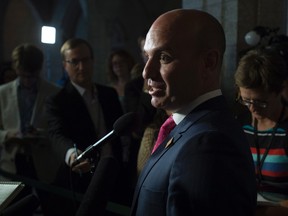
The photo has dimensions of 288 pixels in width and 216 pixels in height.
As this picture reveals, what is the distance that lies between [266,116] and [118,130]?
0.84 m

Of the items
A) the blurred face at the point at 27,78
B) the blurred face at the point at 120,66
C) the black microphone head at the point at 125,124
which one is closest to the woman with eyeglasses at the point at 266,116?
the black microphone head at the point at 125,124

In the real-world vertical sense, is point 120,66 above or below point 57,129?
above

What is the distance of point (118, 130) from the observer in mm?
1321

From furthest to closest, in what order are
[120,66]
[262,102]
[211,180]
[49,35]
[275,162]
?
[49,35] < [120,66] < [262,102] < [275,162] < [211,180]

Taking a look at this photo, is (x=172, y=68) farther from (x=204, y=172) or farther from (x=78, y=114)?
(x=78, y=114)

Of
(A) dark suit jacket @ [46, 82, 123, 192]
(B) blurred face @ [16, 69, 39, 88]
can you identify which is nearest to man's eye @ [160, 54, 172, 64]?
(A) dark suit jacket @ [46, 82, 123, 192]

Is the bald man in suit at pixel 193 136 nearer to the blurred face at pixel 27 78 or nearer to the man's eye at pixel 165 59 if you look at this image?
the man's eye at pixel 165 59

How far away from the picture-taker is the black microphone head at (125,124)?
4.35 feet

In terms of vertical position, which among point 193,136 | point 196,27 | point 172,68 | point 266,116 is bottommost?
point 266,116

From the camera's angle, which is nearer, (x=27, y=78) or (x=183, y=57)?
(x=183, y=57)

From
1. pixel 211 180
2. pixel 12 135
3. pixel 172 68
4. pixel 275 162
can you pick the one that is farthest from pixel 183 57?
pixel 12 135

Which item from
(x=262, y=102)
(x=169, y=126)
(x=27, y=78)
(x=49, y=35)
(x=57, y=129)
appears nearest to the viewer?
(x=169, y=126)

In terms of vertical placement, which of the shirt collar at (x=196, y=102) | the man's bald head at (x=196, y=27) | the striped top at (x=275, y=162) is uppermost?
the man's bald head at (x=196, y=27)

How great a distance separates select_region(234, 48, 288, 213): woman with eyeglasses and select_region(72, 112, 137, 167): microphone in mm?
660
